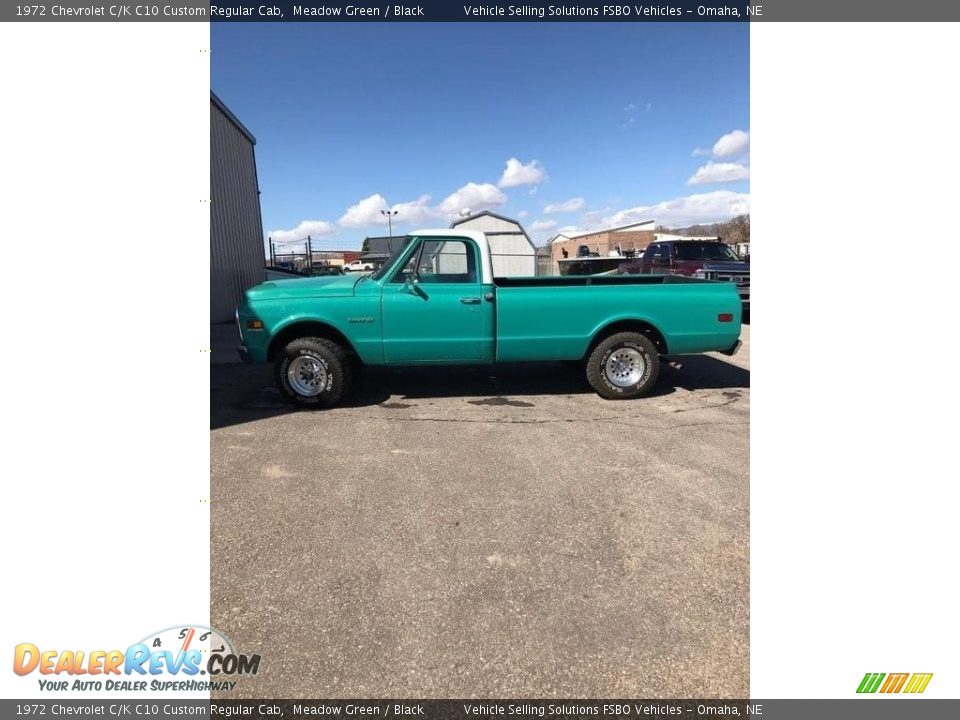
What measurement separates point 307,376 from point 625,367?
11.8 feet

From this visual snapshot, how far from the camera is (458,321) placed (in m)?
5.14

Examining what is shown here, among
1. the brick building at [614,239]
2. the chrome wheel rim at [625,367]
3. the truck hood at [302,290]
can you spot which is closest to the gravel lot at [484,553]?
the chrome wheel rim at [625,367]

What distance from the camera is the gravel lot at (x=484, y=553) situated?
1.89m

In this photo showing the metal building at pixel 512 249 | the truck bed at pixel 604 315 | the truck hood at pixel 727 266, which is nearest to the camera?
the truck bed at pixel 604 315

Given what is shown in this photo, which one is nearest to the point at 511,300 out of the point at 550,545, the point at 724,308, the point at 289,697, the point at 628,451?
the point at 628,451

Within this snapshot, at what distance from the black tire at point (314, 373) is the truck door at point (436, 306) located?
53 cm

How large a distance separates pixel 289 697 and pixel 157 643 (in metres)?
0.57

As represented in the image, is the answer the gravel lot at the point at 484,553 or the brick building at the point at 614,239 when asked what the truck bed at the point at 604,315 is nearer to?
the gravel lot at the point at 484,553

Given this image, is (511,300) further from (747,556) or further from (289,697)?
(289,697)

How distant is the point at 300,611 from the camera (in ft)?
7.16

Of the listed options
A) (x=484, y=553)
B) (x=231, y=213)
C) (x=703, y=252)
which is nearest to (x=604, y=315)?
(x=484, y=553)
